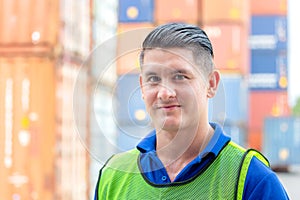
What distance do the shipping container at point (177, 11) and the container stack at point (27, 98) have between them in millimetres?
9349

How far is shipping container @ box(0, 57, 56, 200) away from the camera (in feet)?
24.0

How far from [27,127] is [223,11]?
988cm

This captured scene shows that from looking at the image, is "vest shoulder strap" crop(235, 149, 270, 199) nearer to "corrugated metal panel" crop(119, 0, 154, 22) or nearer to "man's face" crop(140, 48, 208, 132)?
"man's face" crop(140, 48, 208, 132)

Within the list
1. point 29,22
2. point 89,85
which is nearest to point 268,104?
point 29,22

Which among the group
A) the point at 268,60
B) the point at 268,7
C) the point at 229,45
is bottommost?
the point at 268,60

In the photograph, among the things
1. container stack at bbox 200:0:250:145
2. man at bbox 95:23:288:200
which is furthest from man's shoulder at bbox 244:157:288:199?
container stack at bbox 200:0:250:145

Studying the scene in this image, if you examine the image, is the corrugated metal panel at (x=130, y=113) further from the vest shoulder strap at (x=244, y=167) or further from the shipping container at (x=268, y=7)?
the shipping container at (x=268, y=7)

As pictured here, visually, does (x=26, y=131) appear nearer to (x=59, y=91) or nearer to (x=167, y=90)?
(x=59, y=91)

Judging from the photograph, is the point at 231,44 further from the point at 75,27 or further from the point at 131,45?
the point at 131,45

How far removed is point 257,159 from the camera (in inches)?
54.1

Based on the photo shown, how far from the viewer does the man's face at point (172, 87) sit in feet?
4.13

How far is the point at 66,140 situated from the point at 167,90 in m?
6.78

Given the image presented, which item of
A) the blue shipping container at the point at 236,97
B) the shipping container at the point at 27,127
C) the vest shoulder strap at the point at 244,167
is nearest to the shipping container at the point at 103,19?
the shipping container at the point at 27,127

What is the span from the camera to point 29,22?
759 cm
